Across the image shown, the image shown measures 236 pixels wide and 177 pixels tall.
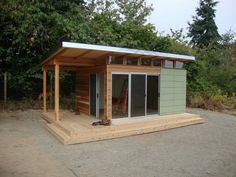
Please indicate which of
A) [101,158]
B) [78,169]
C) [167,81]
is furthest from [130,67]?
[78,169]

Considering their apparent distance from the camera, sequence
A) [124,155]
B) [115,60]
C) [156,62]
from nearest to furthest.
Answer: [124,155] → [115,60] → [156,62]

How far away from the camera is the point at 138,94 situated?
8281 millimetres

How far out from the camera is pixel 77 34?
1104cm

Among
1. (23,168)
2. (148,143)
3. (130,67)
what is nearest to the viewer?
(23,168)

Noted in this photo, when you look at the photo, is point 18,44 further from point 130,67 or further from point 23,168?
point 23,168

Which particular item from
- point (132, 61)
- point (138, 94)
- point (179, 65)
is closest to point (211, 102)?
point (179, 65)

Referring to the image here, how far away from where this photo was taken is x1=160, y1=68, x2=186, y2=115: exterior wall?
901 cm

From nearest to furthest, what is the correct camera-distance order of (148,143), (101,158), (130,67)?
1. (101,158)
2. (148,143)
3. (130,67)

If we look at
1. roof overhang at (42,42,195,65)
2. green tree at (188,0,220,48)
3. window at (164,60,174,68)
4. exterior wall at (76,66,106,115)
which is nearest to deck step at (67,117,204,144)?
window at (164,60,174,68)

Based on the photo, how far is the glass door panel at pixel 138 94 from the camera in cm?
815

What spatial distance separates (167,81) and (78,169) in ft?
19.2

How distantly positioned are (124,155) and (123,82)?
10.8ft

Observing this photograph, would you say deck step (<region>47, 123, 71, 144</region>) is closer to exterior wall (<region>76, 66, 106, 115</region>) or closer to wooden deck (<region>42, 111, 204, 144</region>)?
wooden deck (<region>42, 111, 204, 144</region>)

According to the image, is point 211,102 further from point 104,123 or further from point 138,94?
point 104,123
